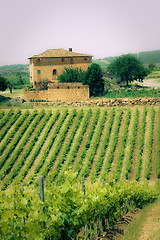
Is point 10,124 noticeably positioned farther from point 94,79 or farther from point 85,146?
point 94,79

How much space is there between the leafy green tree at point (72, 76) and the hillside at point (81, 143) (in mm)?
11734

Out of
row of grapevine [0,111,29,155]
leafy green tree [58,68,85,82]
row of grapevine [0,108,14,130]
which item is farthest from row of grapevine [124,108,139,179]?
leafy green tree [58,68,85,82]

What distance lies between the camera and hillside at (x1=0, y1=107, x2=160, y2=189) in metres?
17.3

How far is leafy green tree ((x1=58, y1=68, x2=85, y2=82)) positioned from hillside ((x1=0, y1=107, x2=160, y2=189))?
1173 centimetres

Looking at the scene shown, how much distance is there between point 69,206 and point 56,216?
1.69 ft

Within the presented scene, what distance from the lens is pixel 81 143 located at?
1983cm

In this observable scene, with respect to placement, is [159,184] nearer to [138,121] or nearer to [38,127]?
[138,121]

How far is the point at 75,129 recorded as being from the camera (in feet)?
68.8

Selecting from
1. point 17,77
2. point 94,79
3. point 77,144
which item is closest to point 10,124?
point 77,144

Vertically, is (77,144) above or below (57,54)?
below

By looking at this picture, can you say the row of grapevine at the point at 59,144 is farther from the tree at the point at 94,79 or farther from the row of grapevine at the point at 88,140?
the tree at the point at 94,79

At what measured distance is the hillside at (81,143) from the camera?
1728 cm

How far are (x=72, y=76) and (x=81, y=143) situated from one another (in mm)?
17174

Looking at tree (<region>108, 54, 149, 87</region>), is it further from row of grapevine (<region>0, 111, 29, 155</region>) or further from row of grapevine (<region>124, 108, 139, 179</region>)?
row of grapevine (<region>0, 111, 29, 155</region>)
